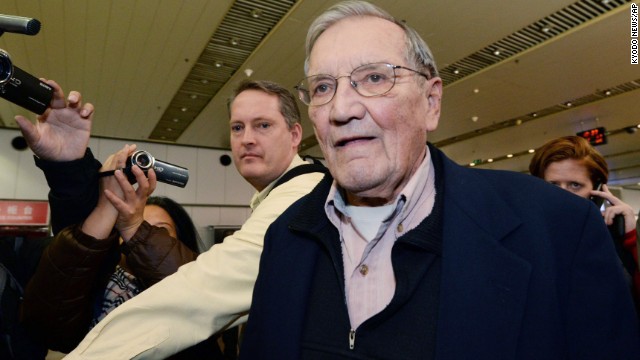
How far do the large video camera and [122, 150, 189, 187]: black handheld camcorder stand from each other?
0.89ft

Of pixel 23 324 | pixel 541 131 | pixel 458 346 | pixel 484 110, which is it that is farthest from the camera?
pixel 541 131

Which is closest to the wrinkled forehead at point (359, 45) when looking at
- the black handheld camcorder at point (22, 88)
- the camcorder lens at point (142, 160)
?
the camcorder lens at point (142, 160)

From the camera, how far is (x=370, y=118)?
1.03 metres

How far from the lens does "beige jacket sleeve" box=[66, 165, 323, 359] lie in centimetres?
92

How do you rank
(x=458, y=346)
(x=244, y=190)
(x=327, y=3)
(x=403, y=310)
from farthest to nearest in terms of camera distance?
(x=244, y=190) → (x=327, y=3) → (x=403, y=310) → (x=458, y=346)

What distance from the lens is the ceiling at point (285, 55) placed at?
4.73 meters

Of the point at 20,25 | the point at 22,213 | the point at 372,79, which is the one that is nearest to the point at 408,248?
the point at 372,79

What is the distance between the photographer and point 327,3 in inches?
181

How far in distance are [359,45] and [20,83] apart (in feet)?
2.83

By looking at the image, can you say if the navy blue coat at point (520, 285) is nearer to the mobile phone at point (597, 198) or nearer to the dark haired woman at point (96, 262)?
the dark haired woman at point (96, 262)

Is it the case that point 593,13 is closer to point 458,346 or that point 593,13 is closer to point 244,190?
point 458,346

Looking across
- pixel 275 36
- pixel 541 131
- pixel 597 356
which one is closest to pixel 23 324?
pixel 597 356

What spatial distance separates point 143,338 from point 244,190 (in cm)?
1123

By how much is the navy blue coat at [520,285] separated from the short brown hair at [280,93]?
1045 mm
